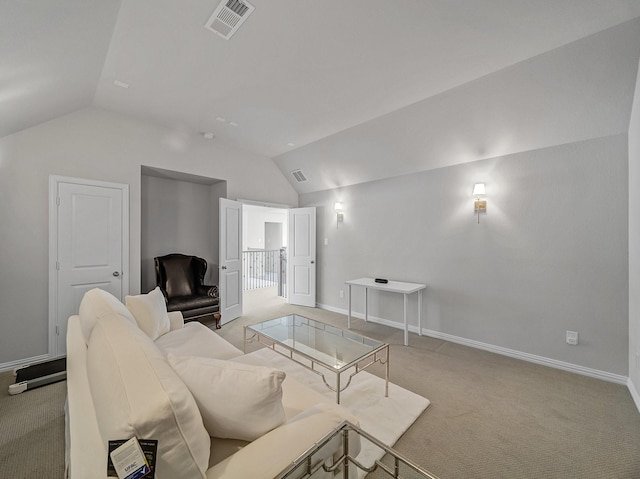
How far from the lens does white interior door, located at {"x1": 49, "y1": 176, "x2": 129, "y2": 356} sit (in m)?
3.07

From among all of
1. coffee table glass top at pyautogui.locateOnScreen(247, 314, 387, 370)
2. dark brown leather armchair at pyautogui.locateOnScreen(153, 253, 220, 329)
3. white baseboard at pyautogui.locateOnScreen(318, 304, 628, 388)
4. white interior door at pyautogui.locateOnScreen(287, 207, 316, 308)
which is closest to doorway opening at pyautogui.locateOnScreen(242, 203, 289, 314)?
white interior door at pyautogui.locateOnScreen(287, 207, 316, 308)

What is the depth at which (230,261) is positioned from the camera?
177 inches

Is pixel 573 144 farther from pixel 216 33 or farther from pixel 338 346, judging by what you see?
pixel 216 33

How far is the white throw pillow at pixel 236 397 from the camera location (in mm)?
1065

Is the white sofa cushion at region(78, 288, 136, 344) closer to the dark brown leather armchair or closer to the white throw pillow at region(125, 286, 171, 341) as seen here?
the white throw pillow at region(125, 286, 171, 341)

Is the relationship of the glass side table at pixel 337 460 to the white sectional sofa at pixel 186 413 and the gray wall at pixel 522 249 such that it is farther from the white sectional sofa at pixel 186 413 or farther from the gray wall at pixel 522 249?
the gray wall at pixel 522 249

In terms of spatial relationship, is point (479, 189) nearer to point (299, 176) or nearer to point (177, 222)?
point (299, 176)

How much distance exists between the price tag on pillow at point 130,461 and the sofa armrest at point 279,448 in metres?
0.30

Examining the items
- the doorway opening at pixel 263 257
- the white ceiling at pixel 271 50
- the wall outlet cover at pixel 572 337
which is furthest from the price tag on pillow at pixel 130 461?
the doorway opening at pixel 263 257

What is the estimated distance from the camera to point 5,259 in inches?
111

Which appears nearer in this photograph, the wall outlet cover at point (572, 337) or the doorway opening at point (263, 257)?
the wall outlet cover at point (572, 337)

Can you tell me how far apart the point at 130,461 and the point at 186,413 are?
183 mm

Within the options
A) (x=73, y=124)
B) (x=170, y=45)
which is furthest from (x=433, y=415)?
(x=73, y=124)

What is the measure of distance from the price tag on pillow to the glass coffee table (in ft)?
4.52
